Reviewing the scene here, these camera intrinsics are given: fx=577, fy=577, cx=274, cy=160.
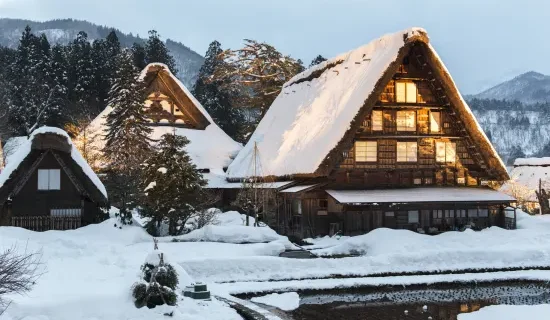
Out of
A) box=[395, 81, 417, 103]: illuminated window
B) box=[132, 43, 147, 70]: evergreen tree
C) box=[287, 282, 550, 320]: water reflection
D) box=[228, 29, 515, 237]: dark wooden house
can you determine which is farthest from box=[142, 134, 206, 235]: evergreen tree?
box=[132, 43, 147, 70]: evergreen tree

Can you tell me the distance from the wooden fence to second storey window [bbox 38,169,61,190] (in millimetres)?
1393

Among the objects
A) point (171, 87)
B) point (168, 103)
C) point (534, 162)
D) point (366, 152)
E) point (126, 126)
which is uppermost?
point (171, 87)

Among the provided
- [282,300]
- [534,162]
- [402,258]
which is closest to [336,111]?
[402,258]

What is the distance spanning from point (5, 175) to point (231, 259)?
11.8 m

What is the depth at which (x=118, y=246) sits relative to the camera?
22891mm

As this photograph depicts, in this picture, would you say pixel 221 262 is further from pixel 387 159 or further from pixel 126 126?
pixel 126 126

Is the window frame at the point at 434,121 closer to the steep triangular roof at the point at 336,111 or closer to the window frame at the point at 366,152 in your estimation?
the steep triangular roof at the point at 336,111

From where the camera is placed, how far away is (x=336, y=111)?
31422mm

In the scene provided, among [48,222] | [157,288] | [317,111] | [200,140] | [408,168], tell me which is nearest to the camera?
[157,288]

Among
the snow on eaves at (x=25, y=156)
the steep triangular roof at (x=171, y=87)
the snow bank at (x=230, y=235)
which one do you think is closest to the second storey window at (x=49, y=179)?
the snow on eaves at (x=25, y=156)

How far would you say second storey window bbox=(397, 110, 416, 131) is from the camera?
30797mm

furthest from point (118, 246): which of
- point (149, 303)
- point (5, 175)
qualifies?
point (149, 303)

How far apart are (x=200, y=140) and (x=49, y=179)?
683 inches

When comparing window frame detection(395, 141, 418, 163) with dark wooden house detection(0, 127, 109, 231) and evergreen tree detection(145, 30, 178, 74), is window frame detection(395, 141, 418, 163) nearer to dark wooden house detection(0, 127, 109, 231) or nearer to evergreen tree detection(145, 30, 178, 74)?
dark wooden house detection(0, 127, 109, 231)
